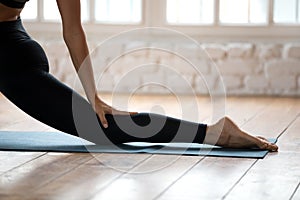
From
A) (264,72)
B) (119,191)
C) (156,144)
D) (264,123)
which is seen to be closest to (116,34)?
(264,72)

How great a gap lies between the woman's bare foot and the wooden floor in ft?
0.39

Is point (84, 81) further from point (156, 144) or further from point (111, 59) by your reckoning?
point (111, 59)

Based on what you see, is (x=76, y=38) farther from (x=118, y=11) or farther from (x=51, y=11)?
(x=51, y=11)

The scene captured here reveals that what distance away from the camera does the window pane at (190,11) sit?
633 centimetres

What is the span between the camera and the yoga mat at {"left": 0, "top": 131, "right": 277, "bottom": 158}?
3.50 metres

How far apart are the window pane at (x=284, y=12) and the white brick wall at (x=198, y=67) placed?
0.21 meters

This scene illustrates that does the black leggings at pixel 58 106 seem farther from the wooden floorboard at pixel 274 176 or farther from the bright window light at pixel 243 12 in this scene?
the bright window light at pixel 243 12

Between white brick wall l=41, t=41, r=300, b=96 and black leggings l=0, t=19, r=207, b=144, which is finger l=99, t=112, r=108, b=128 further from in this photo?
white brick wall l=41, t=41, r=300, b=96

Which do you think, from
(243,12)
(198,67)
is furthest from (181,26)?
(243,12)

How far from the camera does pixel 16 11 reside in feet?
11.7

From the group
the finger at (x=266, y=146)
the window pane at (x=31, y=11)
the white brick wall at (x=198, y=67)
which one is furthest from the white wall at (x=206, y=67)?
the finger at (x=266, y=146)

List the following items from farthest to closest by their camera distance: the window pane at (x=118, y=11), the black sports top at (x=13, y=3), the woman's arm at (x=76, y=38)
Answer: the window pane at (x=118, y=11)
the black sports top at (x=13, y=3)
the woman's arm at (x=76, y=38)

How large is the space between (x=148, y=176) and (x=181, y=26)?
11.5 ft

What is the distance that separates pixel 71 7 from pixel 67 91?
1.45 ft
